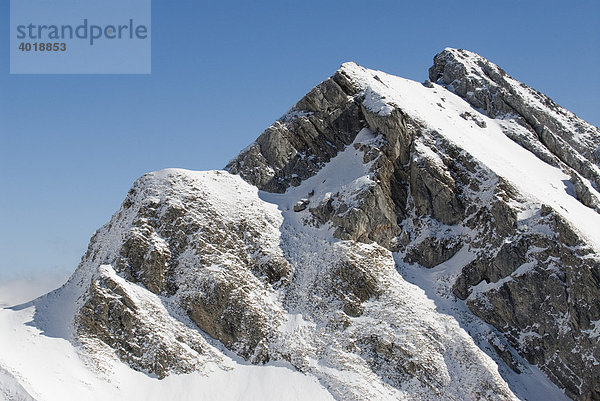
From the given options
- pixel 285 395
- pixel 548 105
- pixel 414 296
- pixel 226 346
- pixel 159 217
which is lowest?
pixel 285 395

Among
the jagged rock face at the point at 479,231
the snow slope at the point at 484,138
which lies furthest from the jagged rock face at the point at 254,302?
the snow slope at the point at 484,138

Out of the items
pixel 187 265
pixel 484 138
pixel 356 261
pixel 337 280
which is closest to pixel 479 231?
pixel 356 261

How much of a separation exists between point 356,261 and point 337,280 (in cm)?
309

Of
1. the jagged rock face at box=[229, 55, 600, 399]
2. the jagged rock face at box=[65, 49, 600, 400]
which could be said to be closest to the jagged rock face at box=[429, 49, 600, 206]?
the jagged rock face at box=[229, 55, 600, 399]

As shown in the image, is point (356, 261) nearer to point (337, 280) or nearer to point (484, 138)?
point (337, 280)

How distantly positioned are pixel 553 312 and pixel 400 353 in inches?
647

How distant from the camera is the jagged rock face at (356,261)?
191ft

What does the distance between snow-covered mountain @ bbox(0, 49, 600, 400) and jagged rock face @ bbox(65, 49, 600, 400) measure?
0.19 m

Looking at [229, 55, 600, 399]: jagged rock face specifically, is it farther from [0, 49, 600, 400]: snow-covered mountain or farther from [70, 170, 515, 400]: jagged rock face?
[70, 170, 515, 400]: jagged rock face

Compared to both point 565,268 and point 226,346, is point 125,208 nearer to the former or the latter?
point 226,346

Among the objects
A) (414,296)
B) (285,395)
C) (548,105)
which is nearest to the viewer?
(285,395)

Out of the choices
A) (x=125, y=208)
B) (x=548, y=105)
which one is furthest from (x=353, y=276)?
(x=548, y=105)

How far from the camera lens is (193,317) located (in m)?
61.5

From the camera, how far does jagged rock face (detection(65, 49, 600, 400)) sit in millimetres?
58281
